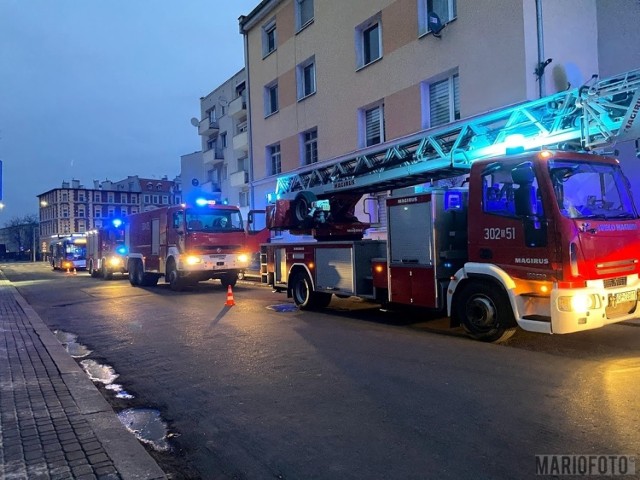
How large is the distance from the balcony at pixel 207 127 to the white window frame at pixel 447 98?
26.1m

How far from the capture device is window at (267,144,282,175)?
24.6m

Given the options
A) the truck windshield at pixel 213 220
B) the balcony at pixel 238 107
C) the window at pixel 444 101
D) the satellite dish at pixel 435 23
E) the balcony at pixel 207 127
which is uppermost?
the balcony at pixel 207 127

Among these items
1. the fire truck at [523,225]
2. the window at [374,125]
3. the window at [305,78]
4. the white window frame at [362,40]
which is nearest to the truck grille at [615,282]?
the fire truck at [523,225]

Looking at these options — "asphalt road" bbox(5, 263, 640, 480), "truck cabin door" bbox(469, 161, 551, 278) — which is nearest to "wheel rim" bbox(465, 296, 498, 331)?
"asphalt road" bbox(5, 263, 640, 480)

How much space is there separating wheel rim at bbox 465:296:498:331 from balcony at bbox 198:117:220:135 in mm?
34613

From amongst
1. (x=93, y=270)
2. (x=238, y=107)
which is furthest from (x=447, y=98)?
(x=93, y=270)

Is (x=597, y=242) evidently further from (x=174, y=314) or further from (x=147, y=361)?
(x=174, y=314)

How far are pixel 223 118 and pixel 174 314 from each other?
28944 millimetres

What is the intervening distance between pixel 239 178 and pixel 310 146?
1053 centimetres

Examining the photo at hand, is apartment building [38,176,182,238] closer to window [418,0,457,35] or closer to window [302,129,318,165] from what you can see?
window [302,129,318,165]

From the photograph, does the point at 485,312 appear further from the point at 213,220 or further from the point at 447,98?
the point at 213,220

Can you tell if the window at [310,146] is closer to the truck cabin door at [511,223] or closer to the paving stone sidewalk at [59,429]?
the truck cabin door at [511,223]

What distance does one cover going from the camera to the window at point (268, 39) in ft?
81.2

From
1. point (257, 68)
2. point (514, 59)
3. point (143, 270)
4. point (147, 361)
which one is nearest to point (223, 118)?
point (257, 68)
